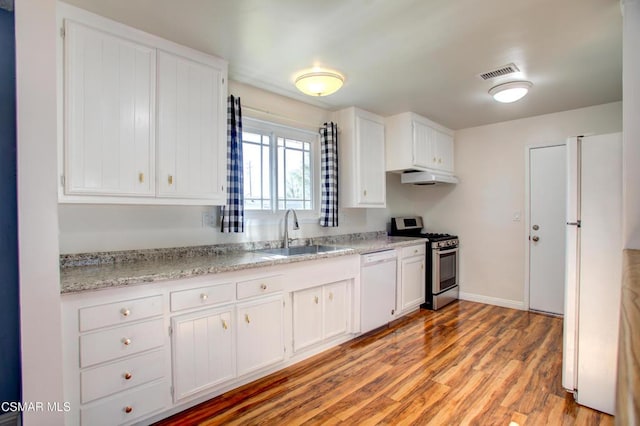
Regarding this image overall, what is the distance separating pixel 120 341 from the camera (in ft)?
5.77

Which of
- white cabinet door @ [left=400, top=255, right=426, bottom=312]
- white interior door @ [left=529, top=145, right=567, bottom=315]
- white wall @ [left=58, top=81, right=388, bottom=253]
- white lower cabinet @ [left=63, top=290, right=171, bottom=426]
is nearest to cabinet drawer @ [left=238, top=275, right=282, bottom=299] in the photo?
white lower cabinet @ [left=63, top=290, right=171, bottom=426]

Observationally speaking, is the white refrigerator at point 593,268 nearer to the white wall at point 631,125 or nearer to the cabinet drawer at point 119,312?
the white wall at point 631,125

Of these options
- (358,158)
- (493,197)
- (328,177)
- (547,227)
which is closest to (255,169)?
(328,177)

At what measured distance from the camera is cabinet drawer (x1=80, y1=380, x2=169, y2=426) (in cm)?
169

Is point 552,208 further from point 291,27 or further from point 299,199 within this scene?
point 291,27

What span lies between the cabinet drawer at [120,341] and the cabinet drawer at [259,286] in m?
0.53

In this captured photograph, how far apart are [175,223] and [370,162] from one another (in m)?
2.22

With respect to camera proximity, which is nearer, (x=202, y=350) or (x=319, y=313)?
(x=202, y=350)

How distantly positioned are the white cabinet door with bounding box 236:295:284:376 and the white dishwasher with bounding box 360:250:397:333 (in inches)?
38.7

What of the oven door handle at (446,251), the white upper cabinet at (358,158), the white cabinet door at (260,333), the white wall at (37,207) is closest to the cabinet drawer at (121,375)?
the white cabinet door at (260,333)

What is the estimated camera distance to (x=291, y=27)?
6.72ft

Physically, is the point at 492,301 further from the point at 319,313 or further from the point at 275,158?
the point at 275,158

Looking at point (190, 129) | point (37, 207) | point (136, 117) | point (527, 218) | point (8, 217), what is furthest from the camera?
point (527, 218)

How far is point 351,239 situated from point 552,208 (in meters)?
2.43
